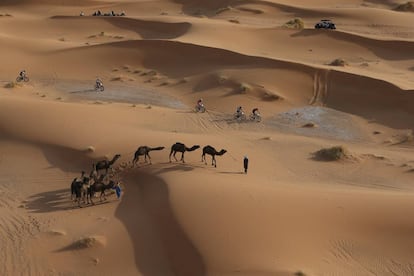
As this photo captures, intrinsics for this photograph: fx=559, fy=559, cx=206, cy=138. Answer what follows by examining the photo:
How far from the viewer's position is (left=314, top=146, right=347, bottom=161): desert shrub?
65.6ft

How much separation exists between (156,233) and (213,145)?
678 cm

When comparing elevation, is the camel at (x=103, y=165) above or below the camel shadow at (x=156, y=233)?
above

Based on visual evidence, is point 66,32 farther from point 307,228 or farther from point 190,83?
point 307,228

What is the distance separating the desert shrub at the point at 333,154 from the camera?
20.0 metres

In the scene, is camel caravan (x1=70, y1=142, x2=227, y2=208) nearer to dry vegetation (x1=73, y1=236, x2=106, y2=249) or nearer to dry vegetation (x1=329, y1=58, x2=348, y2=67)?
dry vegetation (x1=73, y1=236, x2=106, y2=249)

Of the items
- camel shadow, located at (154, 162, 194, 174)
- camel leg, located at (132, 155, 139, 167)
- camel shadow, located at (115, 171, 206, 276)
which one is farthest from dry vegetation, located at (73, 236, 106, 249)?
camel leg, located at (132, 155, 139, 167)

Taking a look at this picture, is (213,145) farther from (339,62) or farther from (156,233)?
(339,62)

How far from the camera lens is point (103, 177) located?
661 inches

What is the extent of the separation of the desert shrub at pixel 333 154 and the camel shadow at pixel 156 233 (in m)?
6.64

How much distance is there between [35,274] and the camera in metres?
13.3

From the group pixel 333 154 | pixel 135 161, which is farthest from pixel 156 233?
pixel 333 154

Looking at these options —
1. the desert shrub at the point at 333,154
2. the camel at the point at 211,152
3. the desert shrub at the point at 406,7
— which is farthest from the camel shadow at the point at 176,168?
the desert shrub at the point at 406,7

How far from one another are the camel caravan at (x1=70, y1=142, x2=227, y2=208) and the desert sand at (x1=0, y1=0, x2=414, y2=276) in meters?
0.24

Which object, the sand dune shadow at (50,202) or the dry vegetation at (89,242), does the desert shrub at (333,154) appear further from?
the dry vegetation at (89,242)
